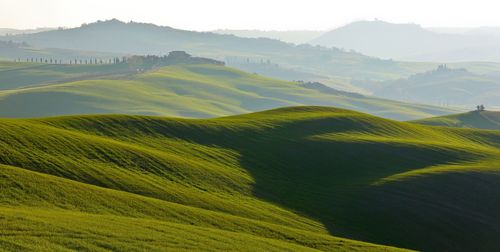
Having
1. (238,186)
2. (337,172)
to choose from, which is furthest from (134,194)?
(337,172)

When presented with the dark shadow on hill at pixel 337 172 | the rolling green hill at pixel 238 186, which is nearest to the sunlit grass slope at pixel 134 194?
the rolling green hill at pixel 238 186

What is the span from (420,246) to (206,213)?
2324cm

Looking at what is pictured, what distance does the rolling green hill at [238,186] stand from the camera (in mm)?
45875

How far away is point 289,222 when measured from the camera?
62781 millimetres

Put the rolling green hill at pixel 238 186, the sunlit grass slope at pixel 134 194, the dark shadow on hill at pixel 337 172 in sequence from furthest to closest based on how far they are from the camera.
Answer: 1. the dark shadow on hill at pixel 337 172
2. the rolling green hill at pixel 238 186
3. the sunlit grass slope at pixel 134 194

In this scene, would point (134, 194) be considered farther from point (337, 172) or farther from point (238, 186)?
point (337, 172)

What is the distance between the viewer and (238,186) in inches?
2808

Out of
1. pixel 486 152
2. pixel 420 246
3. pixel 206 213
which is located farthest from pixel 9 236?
pixel 486 152

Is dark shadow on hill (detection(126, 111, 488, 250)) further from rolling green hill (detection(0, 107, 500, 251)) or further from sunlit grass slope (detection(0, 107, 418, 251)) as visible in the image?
sunlit grass slope (detection(0, 107, 418, 251))

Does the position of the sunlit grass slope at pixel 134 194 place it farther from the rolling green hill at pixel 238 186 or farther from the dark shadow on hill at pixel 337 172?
the dark shadow on hill at pixel 337 172

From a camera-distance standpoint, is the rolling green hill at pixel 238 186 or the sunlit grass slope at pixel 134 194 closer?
the sunlit grass slope at pixel 134 194

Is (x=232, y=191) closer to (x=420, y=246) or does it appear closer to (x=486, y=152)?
(x=420, y=246)

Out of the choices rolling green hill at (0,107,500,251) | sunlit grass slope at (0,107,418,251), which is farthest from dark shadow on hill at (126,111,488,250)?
sunlit grass slope at (0,107,418,251)

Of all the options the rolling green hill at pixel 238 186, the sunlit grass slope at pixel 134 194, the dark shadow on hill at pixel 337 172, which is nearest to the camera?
the sunlit grass slope at pixel 134 194
